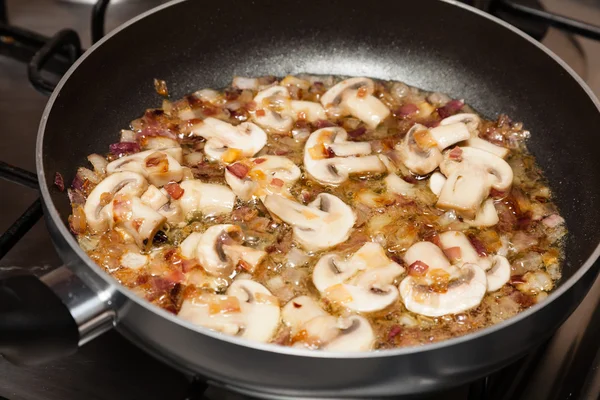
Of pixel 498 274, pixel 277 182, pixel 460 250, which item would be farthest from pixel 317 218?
pixel 498 274

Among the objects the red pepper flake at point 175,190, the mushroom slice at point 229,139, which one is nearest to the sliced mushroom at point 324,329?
the red pepper flake at point 175,190

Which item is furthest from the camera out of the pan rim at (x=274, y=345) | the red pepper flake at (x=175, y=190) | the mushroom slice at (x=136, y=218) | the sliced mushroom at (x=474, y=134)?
the sliced mushroom at (x=474, y=134)

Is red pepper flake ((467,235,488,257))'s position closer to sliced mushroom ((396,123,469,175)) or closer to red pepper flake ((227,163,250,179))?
sliced mushroom ((396,123,469,175))

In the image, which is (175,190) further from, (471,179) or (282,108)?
(471,179)

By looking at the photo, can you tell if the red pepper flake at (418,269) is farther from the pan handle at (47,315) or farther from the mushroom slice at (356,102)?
the pan handle at (47,315)

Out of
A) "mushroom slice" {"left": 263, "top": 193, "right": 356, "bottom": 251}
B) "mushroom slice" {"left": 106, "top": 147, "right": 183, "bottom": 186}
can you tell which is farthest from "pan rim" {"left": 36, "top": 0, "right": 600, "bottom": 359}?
"mushroom slice" {"left": 263, "top": 193, "right": 356, "bottom": 251}

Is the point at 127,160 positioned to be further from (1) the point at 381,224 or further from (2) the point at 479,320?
(2) the point at 479,320

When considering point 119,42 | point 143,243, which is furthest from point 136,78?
point 143,243
